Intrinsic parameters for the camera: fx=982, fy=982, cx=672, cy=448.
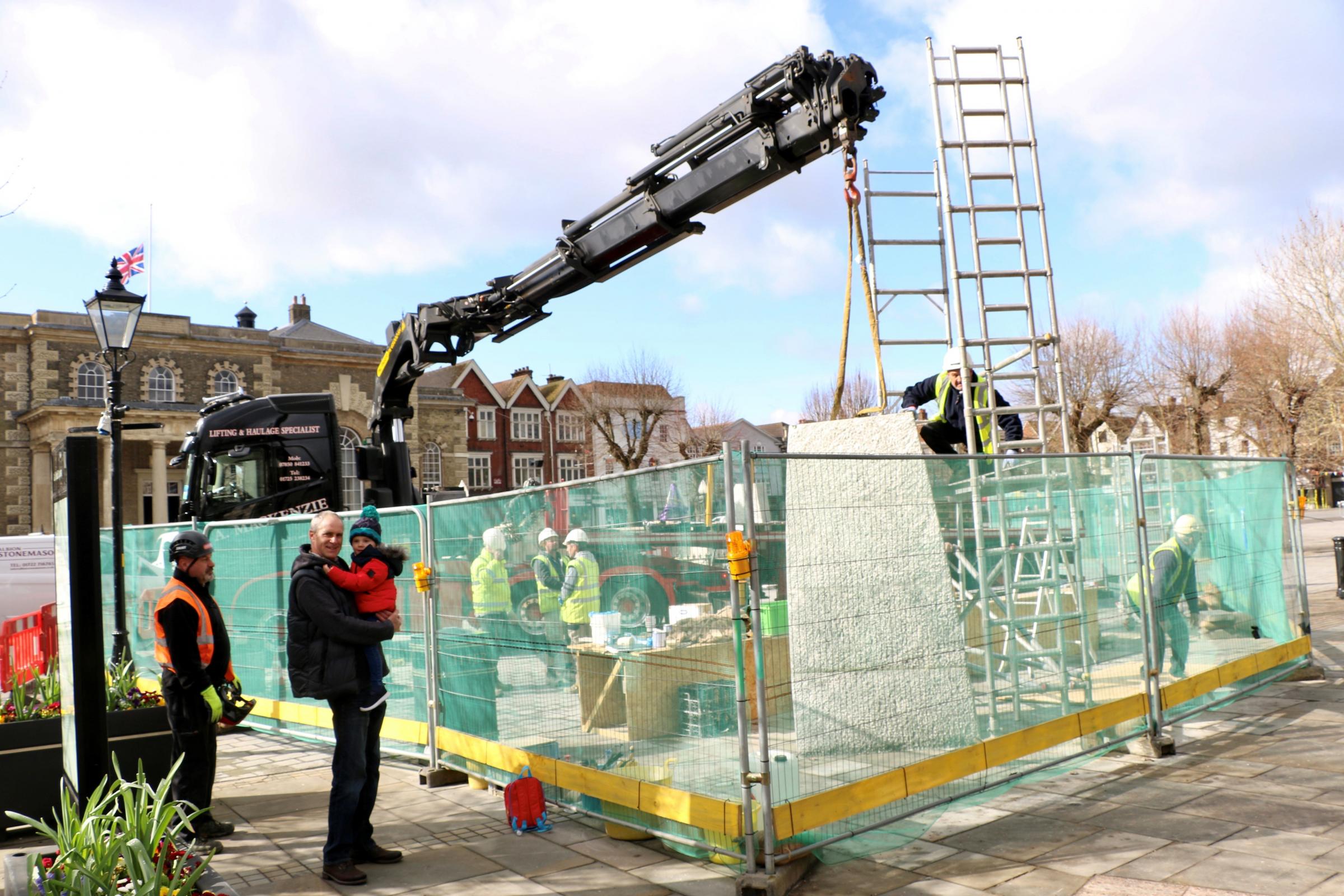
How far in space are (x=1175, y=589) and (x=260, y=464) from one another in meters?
10.9

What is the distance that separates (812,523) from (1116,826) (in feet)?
7.74

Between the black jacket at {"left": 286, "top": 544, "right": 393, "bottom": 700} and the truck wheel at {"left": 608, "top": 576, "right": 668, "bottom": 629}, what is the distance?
48.9 inches

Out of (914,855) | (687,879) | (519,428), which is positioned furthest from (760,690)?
(519,428)

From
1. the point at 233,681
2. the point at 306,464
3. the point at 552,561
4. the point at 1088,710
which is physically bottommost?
the point at 1088,710

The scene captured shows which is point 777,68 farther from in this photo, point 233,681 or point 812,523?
point 233,681

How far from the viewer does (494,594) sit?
6426 mm

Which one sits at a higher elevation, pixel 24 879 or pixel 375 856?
pixel 24 879

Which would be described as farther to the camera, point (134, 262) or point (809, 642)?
point (134, 262)

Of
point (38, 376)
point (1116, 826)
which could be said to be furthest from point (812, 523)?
point (38, 376)

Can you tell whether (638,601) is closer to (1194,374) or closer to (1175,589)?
(1175,589)

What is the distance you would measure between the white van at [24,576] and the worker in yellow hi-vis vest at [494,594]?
1131 centimetres

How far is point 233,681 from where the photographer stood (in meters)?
6.16

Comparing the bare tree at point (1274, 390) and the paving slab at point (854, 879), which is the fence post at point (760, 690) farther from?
the bare tree at point (1274, 390)

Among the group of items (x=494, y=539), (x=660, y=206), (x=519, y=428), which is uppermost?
(x=519, y=428)
